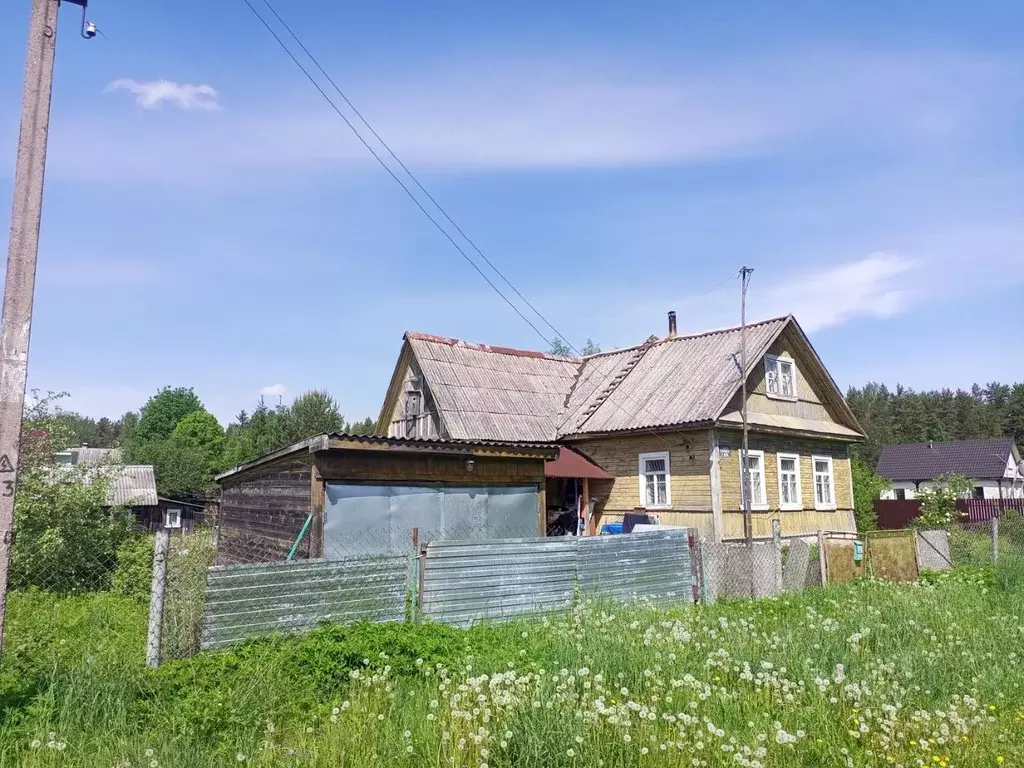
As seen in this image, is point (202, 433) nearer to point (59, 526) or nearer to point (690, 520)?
point (59, 526)

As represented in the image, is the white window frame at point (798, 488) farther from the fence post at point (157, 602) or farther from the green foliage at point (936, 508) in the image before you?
the fence post at point (157, 602)

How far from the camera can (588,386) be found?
886 inches

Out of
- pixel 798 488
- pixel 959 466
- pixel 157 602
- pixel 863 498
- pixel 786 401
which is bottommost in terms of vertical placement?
pixel 157 602

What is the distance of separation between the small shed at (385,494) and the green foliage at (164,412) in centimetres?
8121

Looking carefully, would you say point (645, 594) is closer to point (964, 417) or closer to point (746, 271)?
point (746, 271)

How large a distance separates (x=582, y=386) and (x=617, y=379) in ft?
5.31

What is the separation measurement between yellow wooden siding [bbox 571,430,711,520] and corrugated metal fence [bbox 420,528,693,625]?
6.13 m

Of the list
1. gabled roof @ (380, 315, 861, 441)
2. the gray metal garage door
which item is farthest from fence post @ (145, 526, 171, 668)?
gabled roof @ (380, 315, 861, 441)

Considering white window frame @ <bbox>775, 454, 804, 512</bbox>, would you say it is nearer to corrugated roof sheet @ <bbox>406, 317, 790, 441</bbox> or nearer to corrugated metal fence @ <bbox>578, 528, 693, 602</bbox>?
corrugated roof sheet @ <bbox>406, 317, 790, 441</bbox>

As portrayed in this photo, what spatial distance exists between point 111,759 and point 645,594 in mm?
7537

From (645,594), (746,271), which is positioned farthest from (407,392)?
(645,594)

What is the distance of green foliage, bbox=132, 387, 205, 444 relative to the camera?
283ft

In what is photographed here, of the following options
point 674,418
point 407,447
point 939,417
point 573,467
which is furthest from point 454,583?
point 939,417

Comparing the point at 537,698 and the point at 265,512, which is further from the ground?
the point at 265,512
